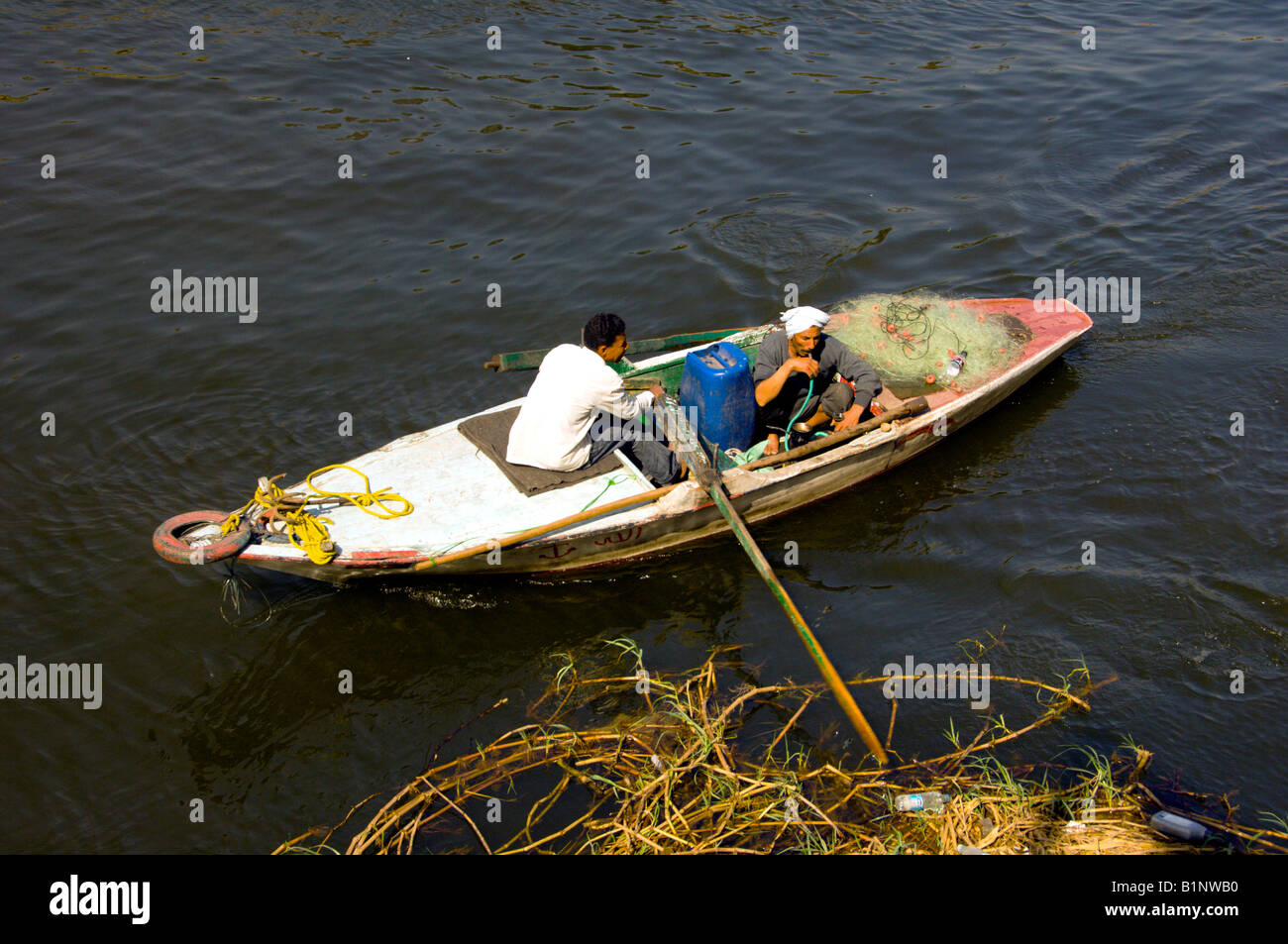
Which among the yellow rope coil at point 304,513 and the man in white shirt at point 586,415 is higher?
the man in white shirt at point 586,415

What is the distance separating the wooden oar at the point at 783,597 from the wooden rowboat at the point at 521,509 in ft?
0.54

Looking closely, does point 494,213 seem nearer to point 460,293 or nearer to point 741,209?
point 460,293

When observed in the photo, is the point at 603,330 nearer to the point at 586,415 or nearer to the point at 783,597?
the point at 586,415

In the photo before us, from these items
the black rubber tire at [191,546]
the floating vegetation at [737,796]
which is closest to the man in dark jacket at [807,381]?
the floating vegetation at [737,796]

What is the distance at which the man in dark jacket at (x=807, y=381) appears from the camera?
7227 mm

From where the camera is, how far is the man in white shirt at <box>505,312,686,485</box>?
20.9 ft

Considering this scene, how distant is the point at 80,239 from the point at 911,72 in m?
11.9

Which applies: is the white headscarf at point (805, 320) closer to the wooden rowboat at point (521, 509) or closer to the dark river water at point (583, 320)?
the wooden rowboat at point (521, 509)

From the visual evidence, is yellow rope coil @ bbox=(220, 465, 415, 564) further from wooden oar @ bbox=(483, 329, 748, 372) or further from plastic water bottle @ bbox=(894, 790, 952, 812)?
plastic water bottle @ bbox=(894, 790, 952, 812)

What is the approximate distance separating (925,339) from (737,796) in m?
5.49

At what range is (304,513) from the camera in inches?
244

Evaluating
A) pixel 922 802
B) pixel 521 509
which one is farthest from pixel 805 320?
pixel 922 802

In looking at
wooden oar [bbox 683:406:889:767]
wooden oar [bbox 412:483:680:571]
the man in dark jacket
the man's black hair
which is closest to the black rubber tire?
wooden oar [bbox 412:483:680:571]

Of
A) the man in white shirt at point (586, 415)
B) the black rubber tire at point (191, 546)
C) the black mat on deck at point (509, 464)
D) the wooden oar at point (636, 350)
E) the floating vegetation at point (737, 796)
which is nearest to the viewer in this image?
the floating vegetation at point (737, 796)
